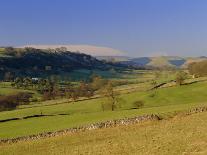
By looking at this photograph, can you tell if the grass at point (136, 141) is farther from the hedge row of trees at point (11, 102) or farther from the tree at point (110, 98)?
the hedge row of trees at point (11, 102)

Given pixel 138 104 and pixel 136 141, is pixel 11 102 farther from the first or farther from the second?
pixel 136 141

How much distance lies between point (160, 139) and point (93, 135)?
11874mm

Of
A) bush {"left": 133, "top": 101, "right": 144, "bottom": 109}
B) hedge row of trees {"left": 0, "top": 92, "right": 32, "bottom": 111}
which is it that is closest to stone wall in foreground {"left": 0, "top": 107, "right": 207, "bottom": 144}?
bush {"left": 133, "top": 101, "right": 144, "bottom": 109}

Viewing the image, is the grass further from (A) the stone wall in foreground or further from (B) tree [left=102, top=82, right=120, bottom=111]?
(B) tree [left=102, top=82, right=120, bottom=111]

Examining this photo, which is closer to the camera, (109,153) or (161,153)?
(161,153)

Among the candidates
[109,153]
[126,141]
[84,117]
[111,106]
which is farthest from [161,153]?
[111,106]

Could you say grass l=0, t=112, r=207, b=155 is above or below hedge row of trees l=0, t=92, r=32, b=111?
above

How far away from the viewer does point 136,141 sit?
1826 inches

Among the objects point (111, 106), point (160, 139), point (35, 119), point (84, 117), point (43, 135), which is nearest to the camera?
point (160, 139)

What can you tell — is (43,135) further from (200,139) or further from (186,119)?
(200,139)

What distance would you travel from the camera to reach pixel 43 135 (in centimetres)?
5838

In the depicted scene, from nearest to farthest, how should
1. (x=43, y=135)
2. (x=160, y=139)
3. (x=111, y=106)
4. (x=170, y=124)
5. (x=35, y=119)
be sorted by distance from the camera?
(x=160, y=139) → (x=170, y=124) → (x=43, y=135) → (x=35, y=119) → (x=111, y=106)

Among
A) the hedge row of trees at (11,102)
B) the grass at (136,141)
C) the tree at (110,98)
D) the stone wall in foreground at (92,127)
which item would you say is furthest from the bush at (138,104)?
the grass at (136,141)

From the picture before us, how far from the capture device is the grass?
40925mm
